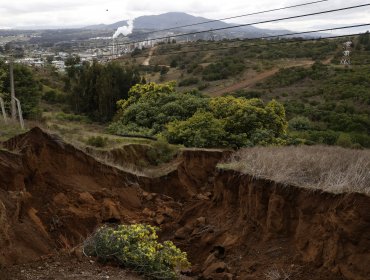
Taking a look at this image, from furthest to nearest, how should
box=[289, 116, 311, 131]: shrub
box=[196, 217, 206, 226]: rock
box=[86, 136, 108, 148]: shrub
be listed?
box=[289, 116, 311, 131]: shrub < box=[86, 136, 108, 148]: shrub < box=[196, 217, 206, 226]: rock

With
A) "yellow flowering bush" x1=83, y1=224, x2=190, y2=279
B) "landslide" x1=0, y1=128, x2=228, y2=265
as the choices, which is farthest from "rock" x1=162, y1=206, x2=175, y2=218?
"yellow flowering bush" x1=83, y1=224, x2=190, y2=279

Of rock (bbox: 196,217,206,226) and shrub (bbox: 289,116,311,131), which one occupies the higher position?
rock (bbox: 196,217,206,226)

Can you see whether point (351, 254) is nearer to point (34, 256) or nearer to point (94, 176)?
point (34, 256)

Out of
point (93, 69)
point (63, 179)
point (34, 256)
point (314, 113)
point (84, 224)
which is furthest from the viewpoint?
point (314, 113)

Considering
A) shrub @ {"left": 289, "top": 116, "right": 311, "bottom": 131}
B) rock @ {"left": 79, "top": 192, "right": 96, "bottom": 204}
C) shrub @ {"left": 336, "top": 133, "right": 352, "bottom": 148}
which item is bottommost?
shrub @ {"left": 289, "top": 116, "right": 311, "bottom": 131}

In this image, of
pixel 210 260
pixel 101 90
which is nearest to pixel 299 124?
pixel 101 90

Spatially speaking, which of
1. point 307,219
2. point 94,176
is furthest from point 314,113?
point 307,219

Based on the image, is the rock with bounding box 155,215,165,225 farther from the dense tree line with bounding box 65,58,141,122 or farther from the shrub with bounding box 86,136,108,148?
the dense tree line with bounding box 65,58,141,122
